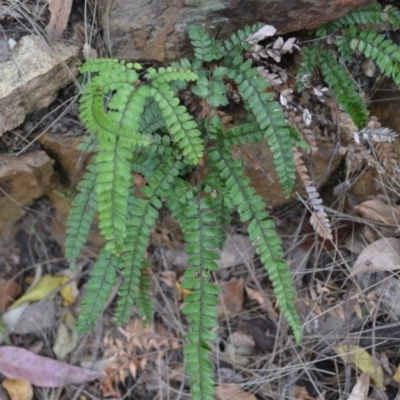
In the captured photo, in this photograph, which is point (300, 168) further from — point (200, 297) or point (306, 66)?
point (200, 297)

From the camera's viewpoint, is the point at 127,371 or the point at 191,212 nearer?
the point at 191,212

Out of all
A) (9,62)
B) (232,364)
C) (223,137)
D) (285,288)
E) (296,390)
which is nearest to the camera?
(285,288)

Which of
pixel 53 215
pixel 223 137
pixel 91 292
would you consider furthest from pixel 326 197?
pixel 53 215

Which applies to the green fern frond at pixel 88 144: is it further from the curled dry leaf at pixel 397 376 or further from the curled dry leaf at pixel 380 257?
the curled dry leaf at pixel 397 376

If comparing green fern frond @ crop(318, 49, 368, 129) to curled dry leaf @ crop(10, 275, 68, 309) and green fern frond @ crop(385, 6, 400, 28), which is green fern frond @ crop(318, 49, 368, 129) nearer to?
green fern frond @ crop(385, 6, 400, 28)

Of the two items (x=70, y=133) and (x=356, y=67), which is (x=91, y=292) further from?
(x=356, y=67)
